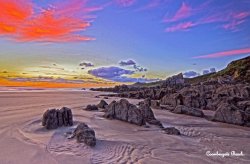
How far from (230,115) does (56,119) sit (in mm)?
10655

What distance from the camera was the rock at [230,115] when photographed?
1521cm

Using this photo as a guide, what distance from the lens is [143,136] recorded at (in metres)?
10.2

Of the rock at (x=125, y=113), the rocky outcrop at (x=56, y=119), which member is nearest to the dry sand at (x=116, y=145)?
the rocky outcrop at (x=56, y=119)

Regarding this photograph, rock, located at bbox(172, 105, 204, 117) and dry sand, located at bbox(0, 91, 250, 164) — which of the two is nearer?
dry sand, located at bbox(0, 91, 250, 164)

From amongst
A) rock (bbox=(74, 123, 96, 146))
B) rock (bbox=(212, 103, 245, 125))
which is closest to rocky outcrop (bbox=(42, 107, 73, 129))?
rock (bbox=(74, 123, 96, 146))

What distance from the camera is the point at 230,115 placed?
15.6 m

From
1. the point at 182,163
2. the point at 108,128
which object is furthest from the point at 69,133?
the point at 182,163

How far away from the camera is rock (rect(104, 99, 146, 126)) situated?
12.7m

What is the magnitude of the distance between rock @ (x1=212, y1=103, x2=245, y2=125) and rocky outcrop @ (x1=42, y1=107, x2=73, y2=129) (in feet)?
31.8

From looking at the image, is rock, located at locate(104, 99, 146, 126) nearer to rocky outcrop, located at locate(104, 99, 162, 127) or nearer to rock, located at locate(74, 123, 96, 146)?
rocky outcrop, located at locate(104, 99, 162, 127)

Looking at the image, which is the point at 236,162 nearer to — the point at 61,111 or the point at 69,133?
the point at 69,133

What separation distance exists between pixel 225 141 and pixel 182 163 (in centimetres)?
434

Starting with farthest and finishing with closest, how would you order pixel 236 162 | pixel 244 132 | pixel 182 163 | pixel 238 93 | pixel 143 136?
pixel 238 93 < pixel 244 132 < pixel 143 136 < pixel 236 162 < pixel 182 163

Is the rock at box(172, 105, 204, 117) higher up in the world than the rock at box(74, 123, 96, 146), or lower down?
higher up
